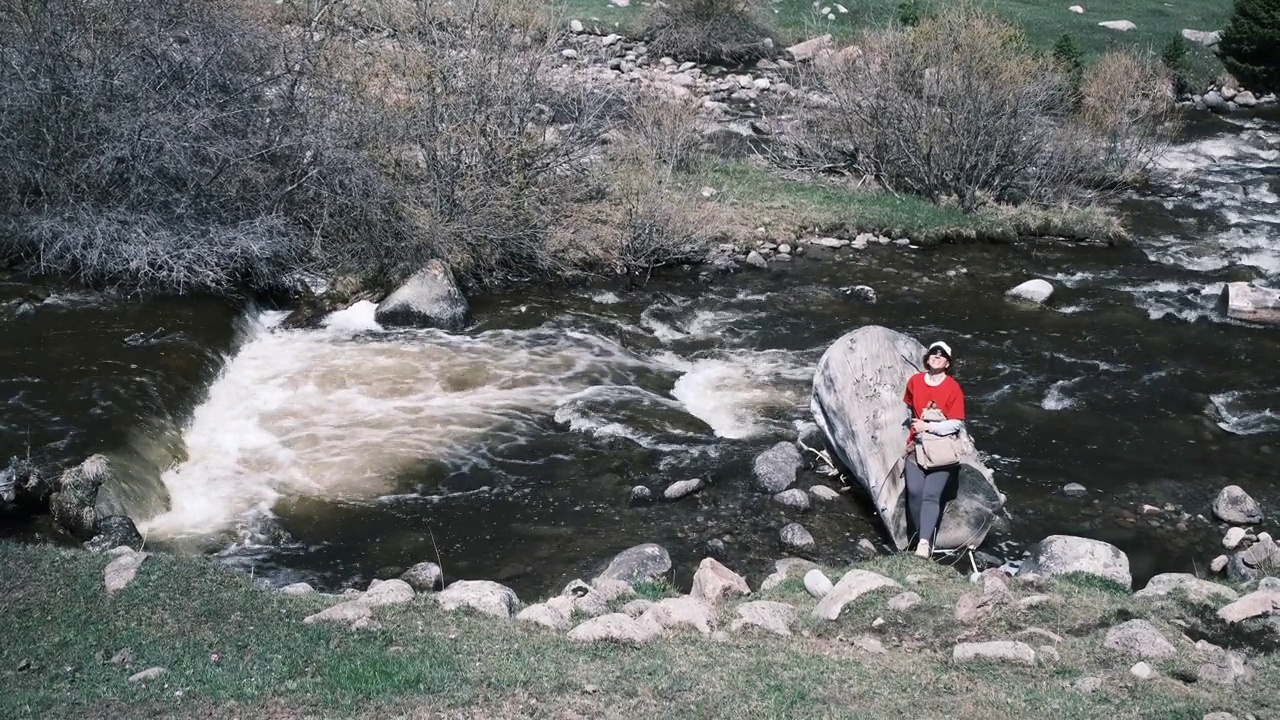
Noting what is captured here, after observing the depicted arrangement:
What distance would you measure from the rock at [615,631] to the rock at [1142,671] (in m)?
3.07

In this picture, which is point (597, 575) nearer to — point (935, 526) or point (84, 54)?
point (935, 526)

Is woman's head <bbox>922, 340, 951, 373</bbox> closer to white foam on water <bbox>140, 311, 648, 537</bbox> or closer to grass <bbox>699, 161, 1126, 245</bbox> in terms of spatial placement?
white foam on water <bbox>140, 311, 648, 537</bbox>

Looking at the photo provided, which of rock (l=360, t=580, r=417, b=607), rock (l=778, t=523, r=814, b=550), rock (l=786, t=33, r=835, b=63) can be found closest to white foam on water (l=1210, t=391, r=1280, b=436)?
rock (l=778, t=523, r=814, b=550)

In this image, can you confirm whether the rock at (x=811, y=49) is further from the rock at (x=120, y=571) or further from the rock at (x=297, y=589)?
the rock at (x=120, y=571)

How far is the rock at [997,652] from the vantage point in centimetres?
756

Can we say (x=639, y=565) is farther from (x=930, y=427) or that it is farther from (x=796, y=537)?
(x=930, y=427)

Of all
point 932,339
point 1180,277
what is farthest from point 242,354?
point 1180,277

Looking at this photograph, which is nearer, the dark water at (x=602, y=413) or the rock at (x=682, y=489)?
the dark water at (x=602, y=413)

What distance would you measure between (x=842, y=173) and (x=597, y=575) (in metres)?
15.5

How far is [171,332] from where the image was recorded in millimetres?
15398

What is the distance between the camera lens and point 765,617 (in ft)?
27.7

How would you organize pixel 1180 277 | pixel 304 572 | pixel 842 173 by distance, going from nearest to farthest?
1. pixel 304 572
2. pixel 1180 277
3. pixel 842 173

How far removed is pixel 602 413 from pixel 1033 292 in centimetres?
844

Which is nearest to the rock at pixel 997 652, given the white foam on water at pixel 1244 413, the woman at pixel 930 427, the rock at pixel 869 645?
the rock at pixel 869 645
